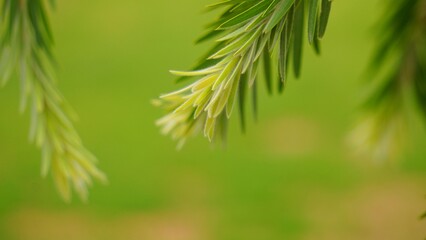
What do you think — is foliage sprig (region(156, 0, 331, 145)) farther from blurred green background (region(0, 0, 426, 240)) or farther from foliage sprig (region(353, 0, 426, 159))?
blurred green background (region(0, 0, 426, 240))

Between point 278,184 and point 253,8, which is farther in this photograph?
point 278,184

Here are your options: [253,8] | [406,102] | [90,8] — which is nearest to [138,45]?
[90,8]

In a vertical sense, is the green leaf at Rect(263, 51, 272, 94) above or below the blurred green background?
above

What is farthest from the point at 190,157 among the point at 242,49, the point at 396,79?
the point at 242,49

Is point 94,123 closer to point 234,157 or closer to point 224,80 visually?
point 234,157

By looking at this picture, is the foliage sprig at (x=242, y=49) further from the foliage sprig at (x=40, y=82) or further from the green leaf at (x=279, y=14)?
the foliage sprig at (x=40, y=82)

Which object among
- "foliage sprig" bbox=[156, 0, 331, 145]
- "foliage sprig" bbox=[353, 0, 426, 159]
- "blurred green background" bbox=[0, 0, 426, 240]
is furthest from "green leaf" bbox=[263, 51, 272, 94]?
"blurred green background" bbox=[0, 0, 426, 240]

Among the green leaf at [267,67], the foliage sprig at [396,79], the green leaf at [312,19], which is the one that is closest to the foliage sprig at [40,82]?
the green leaf at [267,67]
